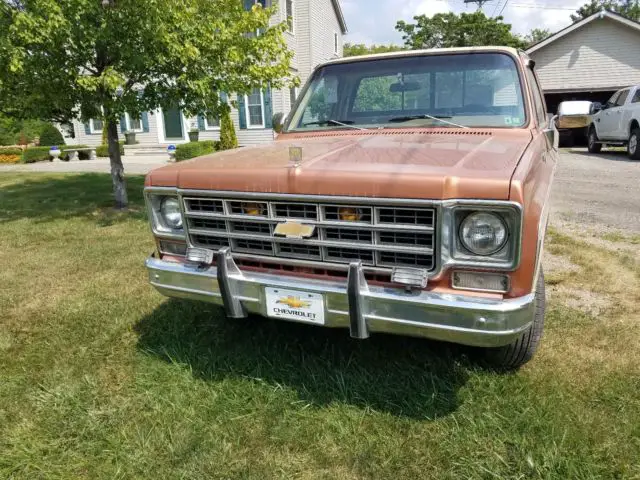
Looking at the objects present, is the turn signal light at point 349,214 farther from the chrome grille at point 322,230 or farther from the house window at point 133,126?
the house window at point 133,126

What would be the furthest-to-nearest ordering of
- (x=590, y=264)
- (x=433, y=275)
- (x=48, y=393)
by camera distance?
1. (x=590, y=264)
2. (x=48, y=393)
3. (x=433, y=275)

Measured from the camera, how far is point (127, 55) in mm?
6684

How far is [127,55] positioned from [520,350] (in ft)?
20.3

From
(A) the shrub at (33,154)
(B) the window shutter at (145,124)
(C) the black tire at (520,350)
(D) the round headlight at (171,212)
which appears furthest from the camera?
(B) the window shutter at (145,124)

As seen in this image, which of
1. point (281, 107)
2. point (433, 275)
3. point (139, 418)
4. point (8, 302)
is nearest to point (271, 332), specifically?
point (139, 418)

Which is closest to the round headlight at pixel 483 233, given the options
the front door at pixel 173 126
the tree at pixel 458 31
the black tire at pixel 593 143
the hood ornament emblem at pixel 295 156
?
the hood ornament emblem at pixel 295 156

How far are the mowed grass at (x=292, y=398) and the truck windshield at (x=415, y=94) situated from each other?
4.90ft

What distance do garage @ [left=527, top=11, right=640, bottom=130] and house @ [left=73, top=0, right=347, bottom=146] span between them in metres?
8.43

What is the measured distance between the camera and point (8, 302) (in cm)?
426

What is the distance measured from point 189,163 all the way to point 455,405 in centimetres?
202

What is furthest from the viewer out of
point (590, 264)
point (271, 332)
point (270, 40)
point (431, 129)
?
point (270, 40)

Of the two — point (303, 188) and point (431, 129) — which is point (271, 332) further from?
point (431, 129)

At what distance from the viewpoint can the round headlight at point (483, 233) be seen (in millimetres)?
2135

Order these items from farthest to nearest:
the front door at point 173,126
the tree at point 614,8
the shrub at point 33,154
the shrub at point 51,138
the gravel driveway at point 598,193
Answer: the tree at point 614,8 < the shrub at point 51,138 < the front door at point 173,126 < the shrub at point 33,154 < the gravel driveway at point 598,193
